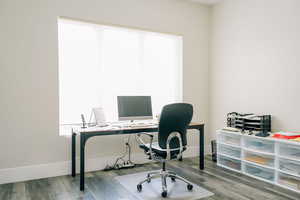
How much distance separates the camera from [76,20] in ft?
12.1

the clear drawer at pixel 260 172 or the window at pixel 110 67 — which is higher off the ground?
the window at pixel 110 67

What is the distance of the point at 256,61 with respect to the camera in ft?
12.8

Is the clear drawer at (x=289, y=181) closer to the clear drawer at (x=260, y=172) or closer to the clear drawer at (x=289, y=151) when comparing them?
the clear drawer at (x=260, y=172)

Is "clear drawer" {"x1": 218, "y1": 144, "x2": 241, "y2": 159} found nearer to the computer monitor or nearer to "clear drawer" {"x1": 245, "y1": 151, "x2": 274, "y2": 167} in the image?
"clear drawer" {"x1": 245, "y1": 151, "x2": 274, "y2": 167}

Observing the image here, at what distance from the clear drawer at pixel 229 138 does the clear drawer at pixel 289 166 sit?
685 millimetres

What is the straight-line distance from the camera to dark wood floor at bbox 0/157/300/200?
2.84 m

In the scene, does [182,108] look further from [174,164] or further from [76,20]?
[76,20]

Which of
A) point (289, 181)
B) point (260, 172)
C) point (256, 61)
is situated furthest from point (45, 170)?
point (256, 61)

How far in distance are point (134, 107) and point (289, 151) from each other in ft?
7.04

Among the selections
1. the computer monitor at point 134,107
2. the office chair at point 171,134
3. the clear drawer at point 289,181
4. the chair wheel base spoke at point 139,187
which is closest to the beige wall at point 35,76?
the computer monitor at point 134,107

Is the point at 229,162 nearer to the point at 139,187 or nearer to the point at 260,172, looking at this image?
the point at 260,172

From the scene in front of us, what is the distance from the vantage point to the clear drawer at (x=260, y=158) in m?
3.34

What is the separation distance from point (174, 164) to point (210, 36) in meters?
2.48

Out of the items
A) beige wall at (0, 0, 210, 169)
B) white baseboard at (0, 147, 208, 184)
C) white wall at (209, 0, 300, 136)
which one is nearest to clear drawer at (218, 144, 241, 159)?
white wall at (209, 0, 300, 136)
